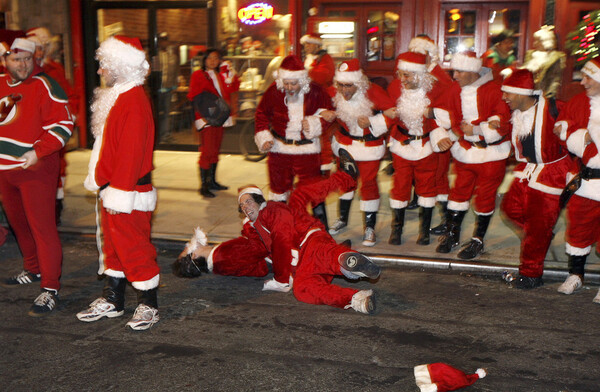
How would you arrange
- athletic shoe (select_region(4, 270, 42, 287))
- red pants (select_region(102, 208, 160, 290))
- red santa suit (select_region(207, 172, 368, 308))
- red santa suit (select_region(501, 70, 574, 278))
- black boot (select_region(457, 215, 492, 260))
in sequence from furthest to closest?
black boot (select_region(457, 215, 492, 260)), athletic shoe (select_region(4, 270, 42, 287)), red santa suit (select_region(501, 70, 574, 278)), red santa suit (select_region(207, 172, 368, 308)), red pants (select_region(102, 208, 160, 290))

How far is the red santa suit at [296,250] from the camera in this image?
5328 millimetres

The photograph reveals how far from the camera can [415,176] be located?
701 cm

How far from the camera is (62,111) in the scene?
5.34 meters

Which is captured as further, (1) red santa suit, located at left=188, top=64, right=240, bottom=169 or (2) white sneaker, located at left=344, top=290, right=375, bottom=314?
(1) red santa suit, located at left=188, top=64, right=240, bottom=169

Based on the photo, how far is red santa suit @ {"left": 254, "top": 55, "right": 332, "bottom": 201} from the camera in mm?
6879

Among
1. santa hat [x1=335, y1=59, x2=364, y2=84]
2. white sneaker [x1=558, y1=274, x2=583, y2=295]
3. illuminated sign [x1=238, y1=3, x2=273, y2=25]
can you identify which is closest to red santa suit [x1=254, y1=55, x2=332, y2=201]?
santa hat [x1=335, y1=59, x2=364, y2=84]

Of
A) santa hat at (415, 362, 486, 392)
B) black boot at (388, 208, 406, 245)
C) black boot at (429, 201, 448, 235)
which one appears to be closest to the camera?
santa hat at (415, 362, 486, 392)

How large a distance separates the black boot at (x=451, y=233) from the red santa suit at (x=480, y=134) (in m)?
0.24

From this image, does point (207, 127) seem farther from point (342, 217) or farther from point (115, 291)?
point (115, 291)

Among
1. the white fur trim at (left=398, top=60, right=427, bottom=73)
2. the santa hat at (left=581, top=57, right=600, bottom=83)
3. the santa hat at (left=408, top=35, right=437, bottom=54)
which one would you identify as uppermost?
the santa hat at (left=408, top=35, right=437, bottom=54)

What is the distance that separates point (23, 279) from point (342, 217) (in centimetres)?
341

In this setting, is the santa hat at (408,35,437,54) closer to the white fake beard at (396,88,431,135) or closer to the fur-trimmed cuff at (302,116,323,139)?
the white fake beard at (396,88,431,135)

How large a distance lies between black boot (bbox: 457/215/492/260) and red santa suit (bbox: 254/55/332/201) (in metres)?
1.65

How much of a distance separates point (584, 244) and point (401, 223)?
6.44 feet
